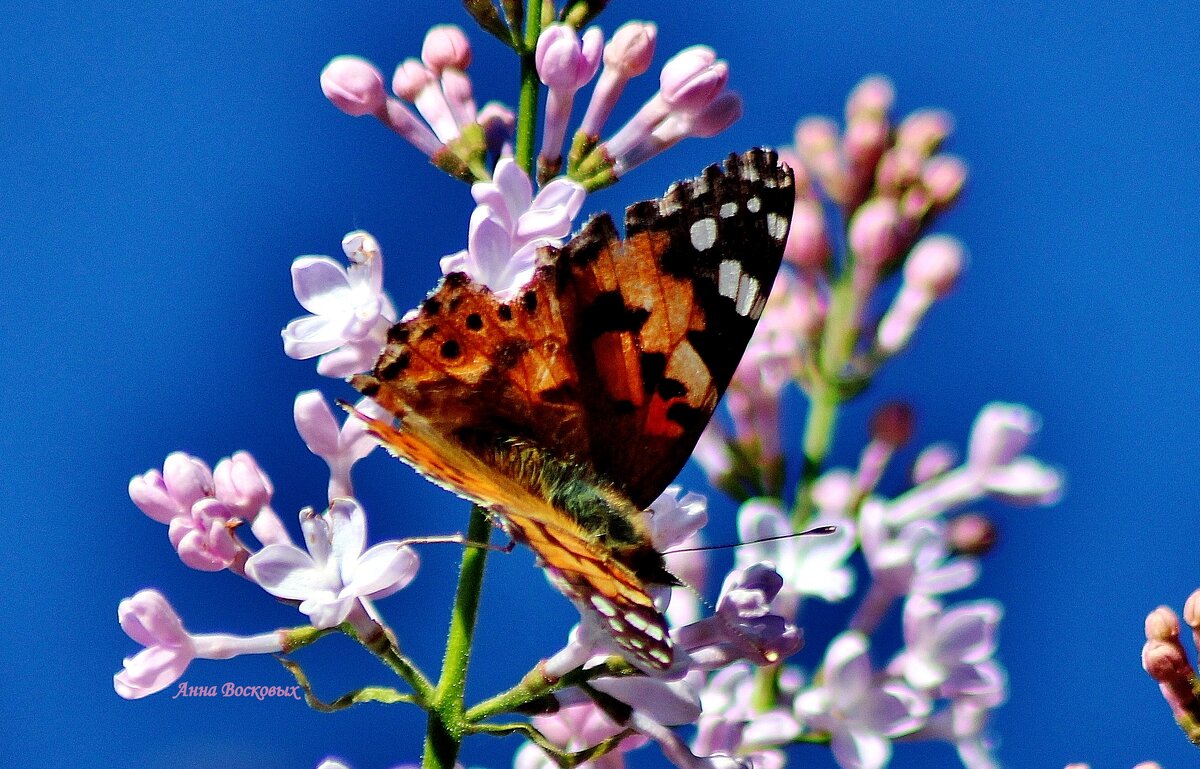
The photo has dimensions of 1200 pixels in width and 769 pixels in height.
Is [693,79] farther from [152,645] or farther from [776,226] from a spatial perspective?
[152,645]

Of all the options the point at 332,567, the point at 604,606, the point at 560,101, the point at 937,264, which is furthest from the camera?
the point at 937,264

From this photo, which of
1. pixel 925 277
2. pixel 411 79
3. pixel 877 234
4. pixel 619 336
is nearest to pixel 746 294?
pixel 619 336

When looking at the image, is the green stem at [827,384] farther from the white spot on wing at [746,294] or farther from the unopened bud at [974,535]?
the white spot on wing at [746,294]

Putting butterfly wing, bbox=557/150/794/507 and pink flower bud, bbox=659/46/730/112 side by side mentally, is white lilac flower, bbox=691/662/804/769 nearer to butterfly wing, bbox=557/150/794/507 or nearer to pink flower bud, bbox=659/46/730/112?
butterfly wing, bbox=557/150/794/507

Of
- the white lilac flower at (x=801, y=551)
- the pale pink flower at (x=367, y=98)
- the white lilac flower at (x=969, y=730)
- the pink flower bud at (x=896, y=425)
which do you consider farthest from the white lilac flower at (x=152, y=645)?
the pink flower bud at (x=896, y=425)

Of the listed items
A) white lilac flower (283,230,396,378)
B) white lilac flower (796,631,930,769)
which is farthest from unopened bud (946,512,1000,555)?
white lilac flower (283,230,396,378)

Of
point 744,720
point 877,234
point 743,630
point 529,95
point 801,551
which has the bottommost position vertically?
point 743,630
